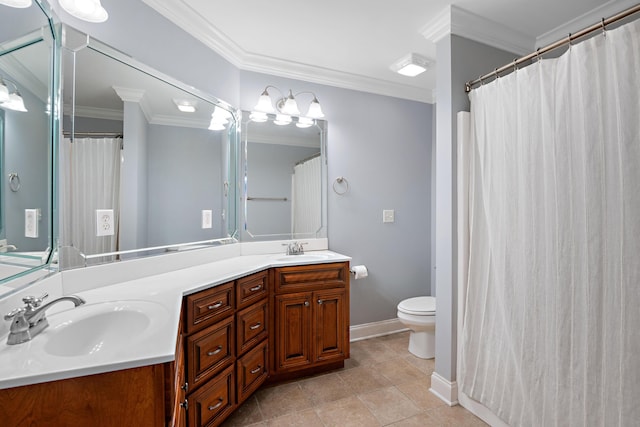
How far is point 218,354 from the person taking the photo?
1.60 metres

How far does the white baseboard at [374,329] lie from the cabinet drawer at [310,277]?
85cm

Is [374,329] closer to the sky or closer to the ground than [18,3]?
closer to the ground

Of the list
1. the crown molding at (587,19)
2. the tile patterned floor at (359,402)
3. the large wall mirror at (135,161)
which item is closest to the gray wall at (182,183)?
the large wall mirror at (135,161)

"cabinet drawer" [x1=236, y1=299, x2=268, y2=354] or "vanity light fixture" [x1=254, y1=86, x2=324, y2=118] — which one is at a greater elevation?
"vanity light fixture" [x1=254, y1=86, x2=324, y2=118]

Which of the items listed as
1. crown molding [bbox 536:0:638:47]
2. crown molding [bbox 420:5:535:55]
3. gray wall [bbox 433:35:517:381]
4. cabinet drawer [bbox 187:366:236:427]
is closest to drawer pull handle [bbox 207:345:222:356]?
cabinet drawer [bbox 187:366:236:427]

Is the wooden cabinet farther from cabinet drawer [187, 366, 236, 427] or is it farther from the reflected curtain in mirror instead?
the reflected curtain in mirror

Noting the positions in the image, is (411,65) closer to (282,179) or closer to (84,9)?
(282,179)

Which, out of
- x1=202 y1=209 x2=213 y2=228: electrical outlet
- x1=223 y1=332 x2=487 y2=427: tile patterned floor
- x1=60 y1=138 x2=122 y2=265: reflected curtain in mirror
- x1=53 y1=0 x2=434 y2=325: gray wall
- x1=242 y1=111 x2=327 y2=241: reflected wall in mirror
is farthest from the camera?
x1=53 y1=0 x2=434 y2=325: gray wall

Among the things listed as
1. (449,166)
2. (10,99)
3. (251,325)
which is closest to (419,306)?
(449,166)

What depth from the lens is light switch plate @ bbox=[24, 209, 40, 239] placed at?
1.15 metres

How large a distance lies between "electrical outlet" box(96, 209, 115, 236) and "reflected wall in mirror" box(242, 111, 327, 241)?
102 cm

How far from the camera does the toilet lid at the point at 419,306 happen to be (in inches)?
93.9

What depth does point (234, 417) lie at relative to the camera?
5.87 feet

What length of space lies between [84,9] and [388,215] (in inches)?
102
